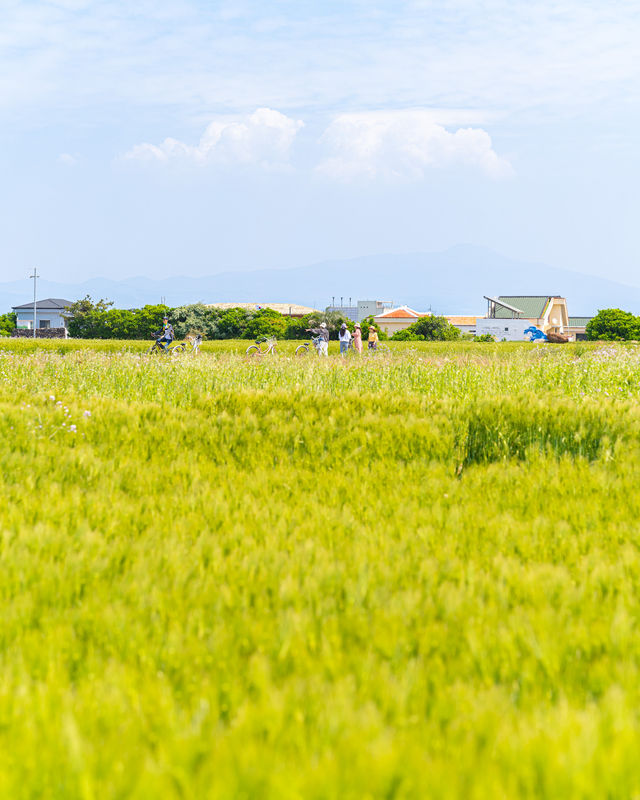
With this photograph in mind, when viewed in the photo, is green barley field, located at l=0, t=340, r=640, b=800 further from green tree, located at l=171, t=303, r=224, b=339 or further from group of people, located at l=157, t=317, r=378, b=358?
green tree, located at l=171, t=303, r=224, b=339

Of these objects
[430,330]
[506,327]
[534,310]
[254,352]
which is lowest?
[254,352]

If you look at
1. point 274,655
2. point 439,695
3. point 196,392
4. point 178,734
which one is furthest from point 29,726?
point 196,392

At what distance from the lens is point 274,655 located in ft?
8.84

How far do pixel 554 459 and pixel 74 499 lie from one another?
13.8 ft

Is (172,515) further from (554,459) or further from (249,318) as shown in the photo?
(249,318)

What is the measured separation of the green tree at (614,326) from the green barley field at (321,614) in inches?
2863

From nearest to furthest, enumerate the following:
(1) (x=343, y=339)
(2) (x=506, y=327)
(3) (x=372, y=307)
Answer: (1) (x=343, y=339) < (2) (x=506, y=327) < (3) (x=372, y=307)

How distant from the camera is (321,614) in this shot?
3.01m

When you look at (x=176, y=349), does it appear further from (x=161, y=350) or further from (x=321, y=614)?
(x=321, y=614)

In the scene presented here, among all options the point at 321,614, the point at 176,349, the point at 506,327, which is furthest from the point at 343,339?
the point at 506,327

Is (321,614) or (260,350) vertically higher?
(260,350)

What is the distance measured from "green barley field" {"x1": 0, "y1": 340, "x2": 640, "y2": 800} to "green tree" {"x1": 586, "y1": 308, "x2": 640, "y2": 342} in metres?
72.7

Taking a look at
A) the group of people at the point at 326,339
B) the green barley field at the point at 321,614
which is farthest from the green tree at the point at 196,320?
the green barley field at the point at 321,614

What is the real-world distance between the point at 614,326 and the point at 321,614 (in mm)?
78444
